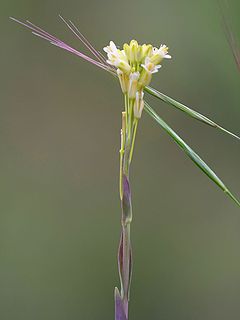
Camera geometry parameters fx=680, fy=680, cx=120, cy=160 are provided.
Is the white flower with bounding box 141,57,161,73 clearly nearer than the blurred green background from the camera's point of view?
Yes

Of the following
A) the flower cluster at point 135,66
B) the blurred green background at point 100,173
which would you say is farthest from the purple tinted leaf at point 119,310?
the blurred green background at point 100,173

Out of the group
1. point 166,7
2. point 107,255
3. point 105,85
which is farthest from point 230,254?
point 166,7

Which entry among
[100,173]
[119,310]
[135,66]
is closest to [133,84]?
[135,66]

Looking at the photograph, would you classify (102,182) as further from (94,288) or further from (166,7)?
(166,7)

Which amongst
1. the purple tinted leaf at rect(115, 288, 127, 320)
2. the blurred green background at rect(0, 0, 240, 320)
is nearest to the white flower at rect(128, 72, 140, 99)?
the purple tinted leaf at rect(115, 288, 127, 320)

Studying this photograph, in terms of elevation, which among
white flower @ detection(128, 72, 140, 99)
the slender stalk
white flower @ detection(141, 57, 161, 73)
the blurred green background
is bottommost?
the slender stalk

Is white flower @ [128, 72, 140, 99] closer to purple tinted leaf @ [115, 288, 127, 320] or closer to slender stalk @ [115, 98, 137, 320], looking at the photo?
slender stalk @ [115, 98, 137, 320]

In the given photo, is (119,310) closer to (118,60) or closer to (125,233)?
(125,233)
